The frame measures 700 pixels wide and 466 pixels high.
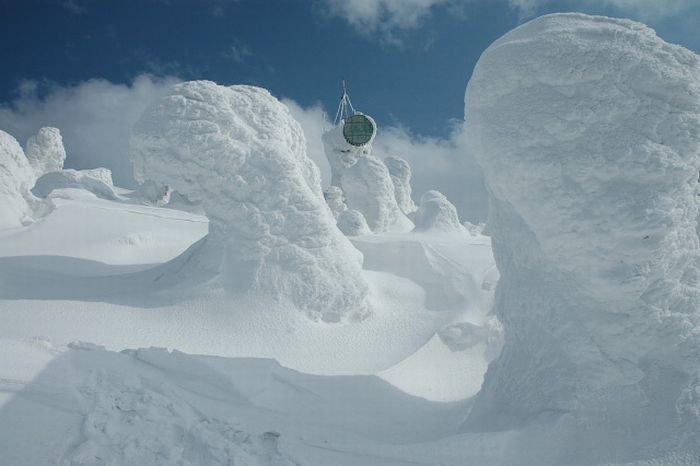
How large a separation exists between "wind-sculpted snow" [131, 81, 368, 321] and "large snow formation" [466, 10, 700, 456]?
271 cm

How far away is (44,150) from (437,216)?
735 inches

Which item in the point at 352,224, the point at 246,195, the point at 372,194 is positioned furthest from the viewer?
the point at 372,194

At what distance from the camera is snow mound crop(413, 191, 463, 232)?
40.5 feet

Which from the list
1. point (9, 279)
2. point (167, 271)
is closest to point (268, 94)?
point (167, 271)

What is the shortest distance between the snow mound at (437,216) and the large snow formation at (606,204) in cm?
880

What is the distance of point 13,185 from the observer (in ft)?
26.7

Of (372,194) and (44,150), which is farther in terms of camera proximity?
(44,150)

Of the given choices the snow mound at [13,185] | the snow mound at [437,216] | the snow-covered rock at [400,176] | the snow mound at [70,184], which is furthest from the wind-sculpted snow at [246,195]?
the snow-covered rock at [400,176]

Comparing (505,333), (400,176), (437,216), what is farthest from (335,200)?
(505,333)

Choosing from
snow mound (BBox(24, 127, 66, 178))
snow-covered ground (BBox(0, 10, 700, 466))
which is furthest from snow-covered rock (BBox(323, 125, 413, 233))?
snow mound (BBox(24, 127, 66, 178))

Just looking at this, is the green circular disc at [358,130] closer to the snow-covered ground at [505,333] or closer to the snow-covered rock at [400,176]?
the snow-covered rock at [400,176]

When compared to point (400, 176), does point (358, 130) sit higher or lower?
higher

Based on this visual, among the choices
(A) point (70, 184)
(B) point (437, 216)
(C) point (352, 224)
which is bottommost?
(C) point (352, 224)

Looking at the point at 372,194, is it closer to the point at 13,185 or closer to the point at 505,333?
the point at 13,185
